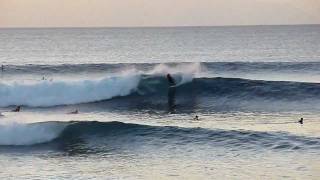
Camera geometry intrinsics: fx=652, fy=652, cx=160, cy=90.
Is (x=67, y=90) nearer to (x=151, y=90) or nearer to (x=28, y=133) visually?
(x=151, y=90)

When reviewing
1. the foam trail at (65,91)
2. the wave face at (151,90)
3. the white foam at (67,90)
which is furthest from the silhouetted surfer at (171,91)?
the foam trail at (65,91)

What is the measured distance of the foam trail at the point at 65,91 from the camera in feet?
89.7

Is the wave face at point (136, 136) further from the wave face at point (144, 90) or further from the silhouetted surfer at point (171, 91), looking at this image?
the wave face at point (144, 90)

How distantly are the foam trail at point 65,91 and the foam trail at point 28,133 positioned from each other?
25.9ft

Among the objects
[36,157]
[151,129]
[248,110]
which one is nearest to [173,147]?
[151,129]

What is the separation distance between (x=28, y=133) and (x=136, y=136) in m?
3.04

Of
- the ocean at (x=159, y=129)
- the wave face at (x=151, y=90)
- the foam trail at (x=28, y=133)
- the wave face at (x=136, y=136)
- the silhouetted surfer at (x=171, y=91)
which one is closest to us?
the ocean at (x=159, y=129)

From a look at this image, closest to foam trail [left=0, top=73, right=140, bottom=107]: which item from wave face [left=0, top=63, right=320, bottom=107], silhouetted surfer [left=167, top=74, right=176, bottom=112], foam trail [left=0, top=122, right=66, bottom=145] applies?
wave face [left=0, top=63, right=320, bottom=107]

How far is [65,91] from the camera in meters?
29.1

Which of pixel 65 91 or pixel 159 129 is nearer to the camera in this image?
pixel 159 129

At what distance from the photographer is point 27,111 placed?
81.0ft

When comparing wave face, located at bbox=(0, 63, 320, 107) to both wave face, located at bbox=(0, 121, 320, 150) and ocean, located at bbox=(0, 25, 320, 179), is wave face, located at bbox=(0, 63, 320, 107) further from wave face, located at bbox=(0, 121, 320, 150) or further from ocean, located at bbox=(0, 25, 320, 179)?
wave face, located at bbox=(0, 121, 320, 150)

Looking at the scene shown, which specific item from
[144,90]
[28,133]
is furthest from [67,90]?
[28,133]

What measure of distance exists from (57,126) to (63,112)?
18.1 ft
